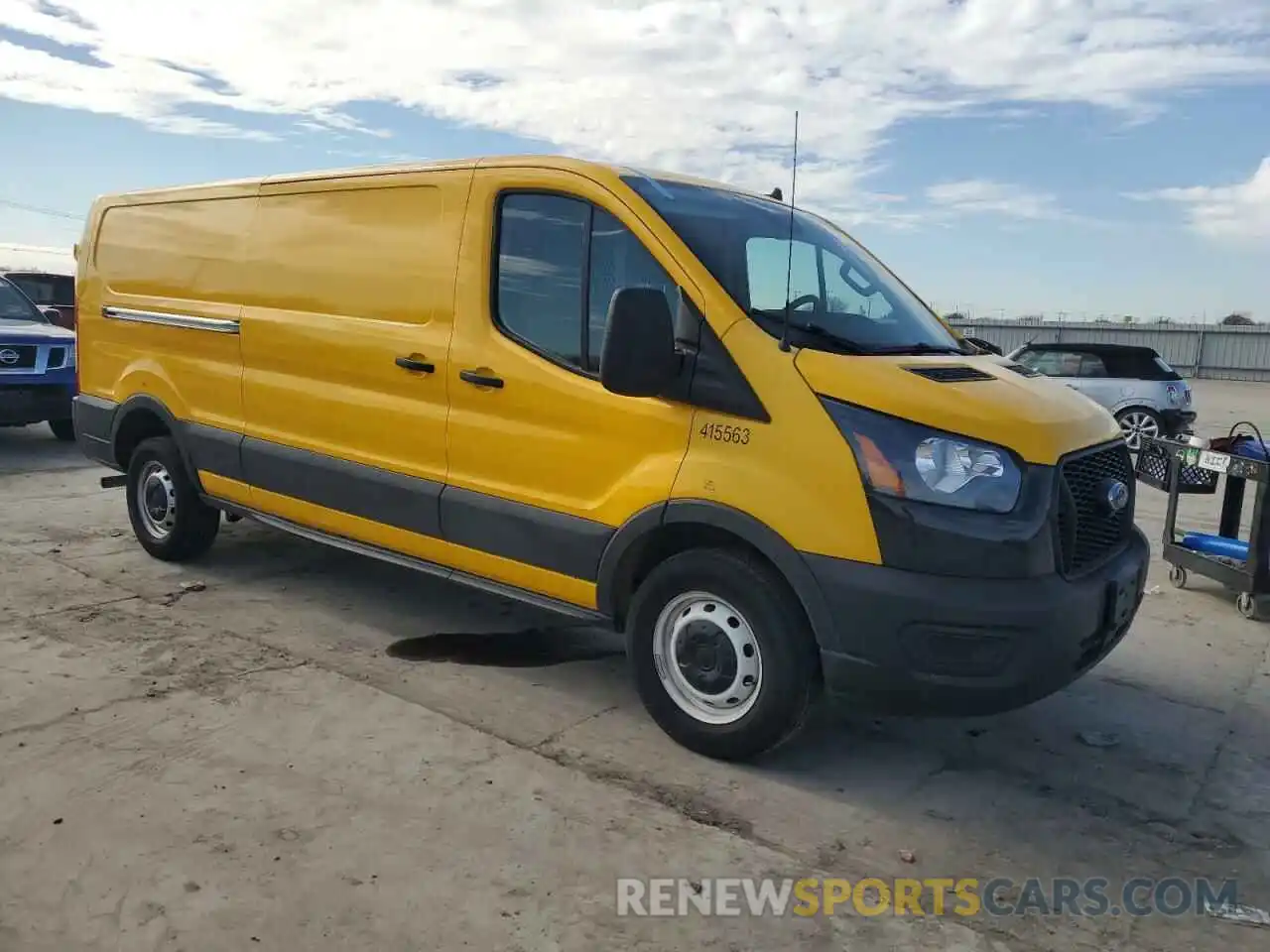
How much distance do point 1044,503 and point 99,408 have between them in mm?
5503

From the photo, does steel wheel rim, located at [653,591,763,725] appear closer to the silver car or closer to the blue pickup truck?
the blue pickup truck

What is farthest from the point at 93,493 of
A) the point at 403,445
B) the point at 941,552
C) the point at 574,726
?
the point at 941,552

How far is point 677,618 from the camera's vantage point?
3791 mm

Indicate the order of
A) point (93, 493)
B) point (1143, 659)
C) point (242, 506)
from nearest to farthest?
Result: point (1143, 659), point (242, 506), point (93, 493)

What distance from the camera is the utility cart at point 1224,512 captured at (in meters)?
5.85

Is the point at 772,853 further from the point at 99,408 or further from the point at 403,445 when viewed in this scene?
the point at 99,408

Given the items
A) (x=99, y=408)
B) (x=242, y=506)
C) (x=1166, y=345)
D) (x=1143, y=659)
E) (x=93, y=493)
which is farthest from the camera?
(x=1166, y=345)

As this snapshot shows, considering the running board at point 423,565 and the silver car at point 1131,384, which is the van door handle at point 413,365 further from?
the silver car at point 1131,384

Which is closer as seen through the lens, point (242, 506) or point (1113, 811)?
point (1113, 811)

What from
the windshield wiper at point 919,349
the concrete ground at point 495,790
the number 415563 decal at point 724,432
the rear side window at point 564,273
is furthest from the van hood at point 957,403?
the concrete ground at point 495,790

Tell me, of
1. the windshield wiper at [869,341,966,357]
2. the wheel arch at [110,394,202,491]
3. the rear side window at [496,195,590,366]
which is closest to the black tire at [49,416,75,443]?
the wheel arch at [110,394,202,491]

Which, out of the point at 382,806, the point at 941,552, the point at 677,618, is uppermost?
the point at 941,552

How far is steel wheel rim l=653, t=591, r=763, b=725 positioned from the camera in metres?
3.62

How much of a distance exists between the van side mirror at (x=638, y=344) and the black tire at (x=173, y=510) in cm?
333
